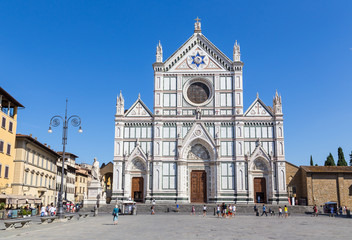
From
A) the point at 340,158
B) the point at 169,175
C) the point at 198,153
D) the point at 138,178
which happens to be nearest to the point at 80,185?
the point at 138,178

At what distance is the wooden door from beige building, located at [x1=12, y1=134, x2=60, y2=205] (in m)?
19.3

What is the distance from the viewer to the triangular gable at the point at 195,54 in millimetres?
49656

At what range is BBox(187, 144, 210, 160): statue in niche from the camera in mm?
48062

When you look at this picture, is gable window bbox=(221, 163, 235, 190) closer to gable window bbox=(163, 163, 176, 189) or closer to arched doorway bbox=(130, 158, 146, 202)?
gable window bbox=(163, 163, 176, 189)

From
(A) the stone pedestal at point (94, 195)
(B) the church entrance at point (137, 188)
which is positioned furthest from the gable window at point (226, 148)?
(A) the stone pedestal at point (94, 195)

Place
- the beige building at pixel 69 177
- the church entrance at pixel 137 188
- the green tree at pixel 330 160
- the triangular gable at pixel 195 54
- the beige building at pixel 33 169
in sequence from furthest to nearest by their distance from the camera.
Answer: the green tree at pixel 330 160
the beige building at pixel 69 177
the triangular gable at pixel 195 54
the church entrance at pixel 137 188
the beige building at pixel 33 169

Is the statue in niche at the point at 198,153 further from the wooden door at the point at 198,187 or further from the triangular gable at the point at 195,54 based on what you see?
the triangular gable at the point at 195,54

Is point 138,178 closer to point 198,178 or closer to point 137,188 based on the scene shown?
point 137,188

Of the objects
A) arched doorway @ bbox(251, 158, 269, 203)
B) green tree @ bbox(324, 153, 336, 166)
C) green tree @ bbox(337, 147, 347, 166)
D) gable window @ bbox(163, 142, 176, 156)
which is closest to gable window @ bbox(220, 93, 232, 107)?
arched doorway @ bbox(251, 158, 269, 203)

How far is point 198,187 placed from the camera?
1866 inches

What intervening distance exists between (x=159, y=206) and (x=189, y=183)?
19.2 feet

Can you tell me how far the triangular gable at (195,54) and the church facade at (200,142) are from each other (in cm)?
14

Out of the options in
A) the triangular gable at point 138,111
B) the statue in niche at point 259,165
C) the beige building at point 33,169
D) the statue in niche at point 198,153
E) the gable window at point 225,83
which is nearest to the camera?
the beige building at point 33,169

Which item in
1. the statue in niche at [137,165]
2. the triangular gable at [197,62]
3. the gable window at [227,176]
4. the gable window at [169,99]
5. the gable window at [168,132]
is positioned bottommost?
the gable window at [227,176]
